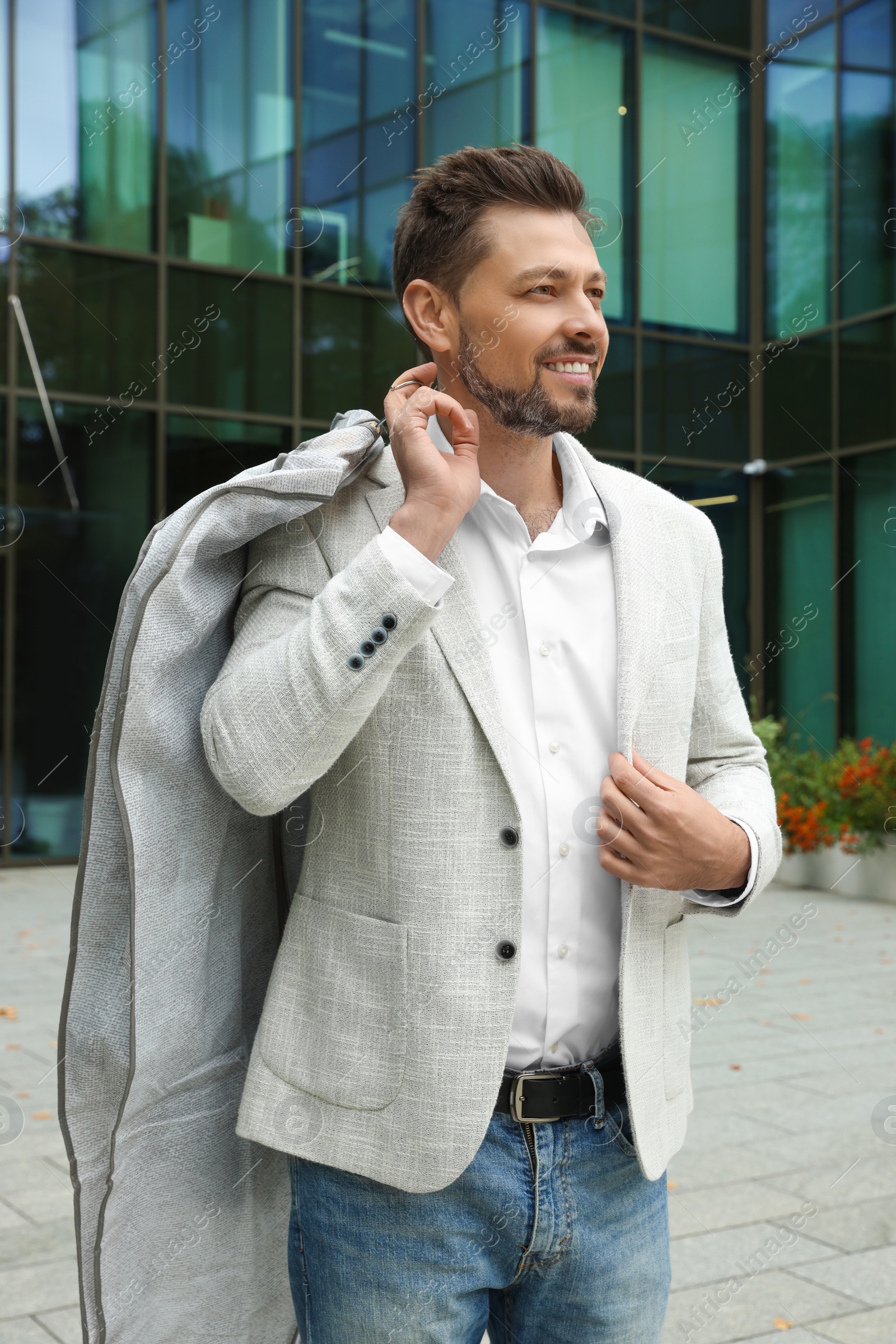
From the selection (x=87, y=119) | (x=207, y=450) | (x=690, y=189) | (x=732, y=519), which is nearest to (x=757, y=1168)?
(x=207, y=450)

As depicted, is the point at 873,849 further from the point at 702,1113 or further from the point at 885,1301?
the point at 885,1301

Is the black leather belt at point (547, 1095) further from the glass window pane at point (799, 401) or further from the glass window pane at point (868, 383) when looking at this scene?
the glass window pane at point (799, 401)

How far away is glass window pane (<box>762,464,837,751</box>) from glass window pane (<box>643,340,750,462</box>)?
2.52 feet

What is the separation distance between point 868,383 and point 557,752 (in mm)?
13725

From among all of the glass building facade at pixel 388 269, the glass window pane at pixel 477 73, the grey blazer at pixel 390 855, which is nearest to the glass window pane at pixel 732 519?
the glass building facade at pixel 388 269

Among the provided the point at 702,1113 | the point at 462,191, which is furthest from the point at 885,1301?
the point at 462,191

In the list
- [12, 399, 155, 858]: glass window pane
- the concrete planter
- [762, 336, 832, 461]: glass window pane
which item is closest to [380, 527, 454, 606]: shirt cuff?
the concrete planter

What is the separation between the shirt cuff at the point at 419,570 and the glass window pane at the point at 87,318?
11219mm

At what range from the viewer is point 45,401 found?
1191 centimetres

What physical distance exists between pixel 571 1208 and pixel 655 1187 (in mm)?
187

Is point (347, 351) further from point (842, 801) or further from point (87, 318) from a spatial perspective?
point (842, 801)

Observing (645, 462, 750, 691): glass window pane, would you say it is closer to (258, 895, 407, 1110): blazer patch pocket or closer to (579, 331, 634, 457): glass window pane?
(579, 331, 634, 457): glass window pane

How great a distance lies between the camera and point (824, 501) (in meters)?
14.8

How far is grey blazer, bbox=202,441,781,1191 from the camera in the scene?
149cm
